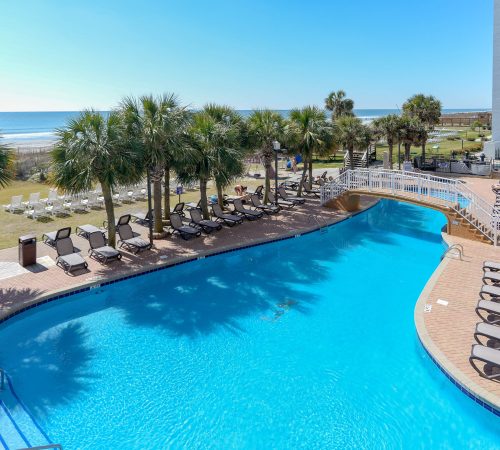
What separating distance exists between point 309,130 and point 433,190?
7.28 m

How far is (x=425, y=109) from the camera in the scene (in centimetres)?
3438

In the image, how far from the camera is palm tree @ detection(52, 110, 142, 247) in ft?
42.0

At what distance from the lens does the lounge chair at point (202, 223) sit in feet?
55.9

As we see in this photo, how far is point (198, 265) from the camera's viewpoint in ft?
46.7

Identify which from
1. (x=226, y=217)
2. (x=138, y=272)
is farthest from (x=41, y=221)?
(x=226, y=217)

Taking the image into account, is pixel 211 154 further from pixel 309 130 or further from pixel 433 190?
pixel 433 190

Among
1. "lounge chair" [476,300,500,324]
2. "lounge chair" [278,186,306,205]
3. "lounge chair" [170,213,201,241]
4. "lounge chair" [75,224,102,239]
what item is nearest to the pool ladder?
"lounge chair" [476,300,500,324]

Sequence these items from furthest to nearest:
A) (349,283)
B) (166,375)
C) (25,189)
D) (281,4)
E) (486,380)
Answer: (25,189), (281,4), (349,283), (166,375), (486,380)

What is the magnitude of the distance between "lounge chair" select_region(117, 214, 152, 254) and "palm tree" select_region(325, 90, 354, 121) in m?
37.8

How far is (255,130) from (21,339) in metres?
14.1

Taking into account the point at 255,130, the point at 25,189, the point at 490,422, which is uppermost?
the point at 255,130

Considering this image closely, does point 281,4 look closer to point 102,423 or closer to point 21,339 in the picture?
point 21,339

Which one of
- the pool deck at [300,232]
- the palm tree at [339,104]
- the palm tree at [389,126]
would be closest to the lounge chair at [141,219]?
the pool deck at [300,232]

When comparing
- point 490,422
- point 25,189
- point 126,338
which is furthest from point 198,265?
point 25,189
